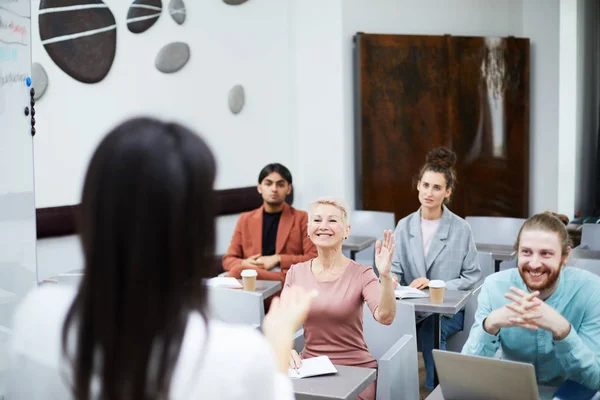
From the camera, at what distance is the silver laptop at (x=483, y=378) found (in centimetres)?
236

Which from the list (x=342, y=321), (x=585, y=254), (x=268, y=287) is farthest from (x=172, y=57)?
(x=342, y=321)

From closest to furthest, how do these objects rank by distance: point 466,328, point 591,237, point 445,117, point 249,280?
point 249,280 → point 466,328 → point 591,237 → point 445,117

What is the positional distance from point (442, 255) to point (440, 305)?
0.84 meters

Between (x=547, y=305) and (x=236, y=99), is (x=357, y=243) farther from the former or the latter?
(x=547, y=305)

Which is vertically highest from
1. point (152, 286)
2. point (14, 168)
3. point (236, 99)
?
point (236, 99)

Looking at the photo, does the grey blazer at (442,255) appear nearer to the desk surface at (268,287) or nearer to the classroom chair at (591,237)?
the desk surface at (268,287)

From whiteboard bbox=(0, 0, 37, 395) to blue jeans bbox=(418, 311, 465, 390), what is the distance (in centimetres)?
226

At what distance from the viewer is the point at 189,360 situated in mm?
1104

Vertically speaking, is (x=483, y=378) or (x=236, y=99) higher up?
(x=236, y=99)

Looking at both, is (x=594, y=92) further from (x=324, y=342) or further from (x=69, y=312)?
(x=69, y=312)

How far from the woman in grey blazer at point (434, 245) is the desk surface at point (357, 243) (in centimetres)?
80

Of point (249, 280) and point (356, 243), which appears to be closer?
point (249, 280)

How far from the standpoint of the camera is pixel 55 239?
568 centimetres

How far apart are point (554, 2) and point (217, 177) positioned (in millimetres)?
7780
